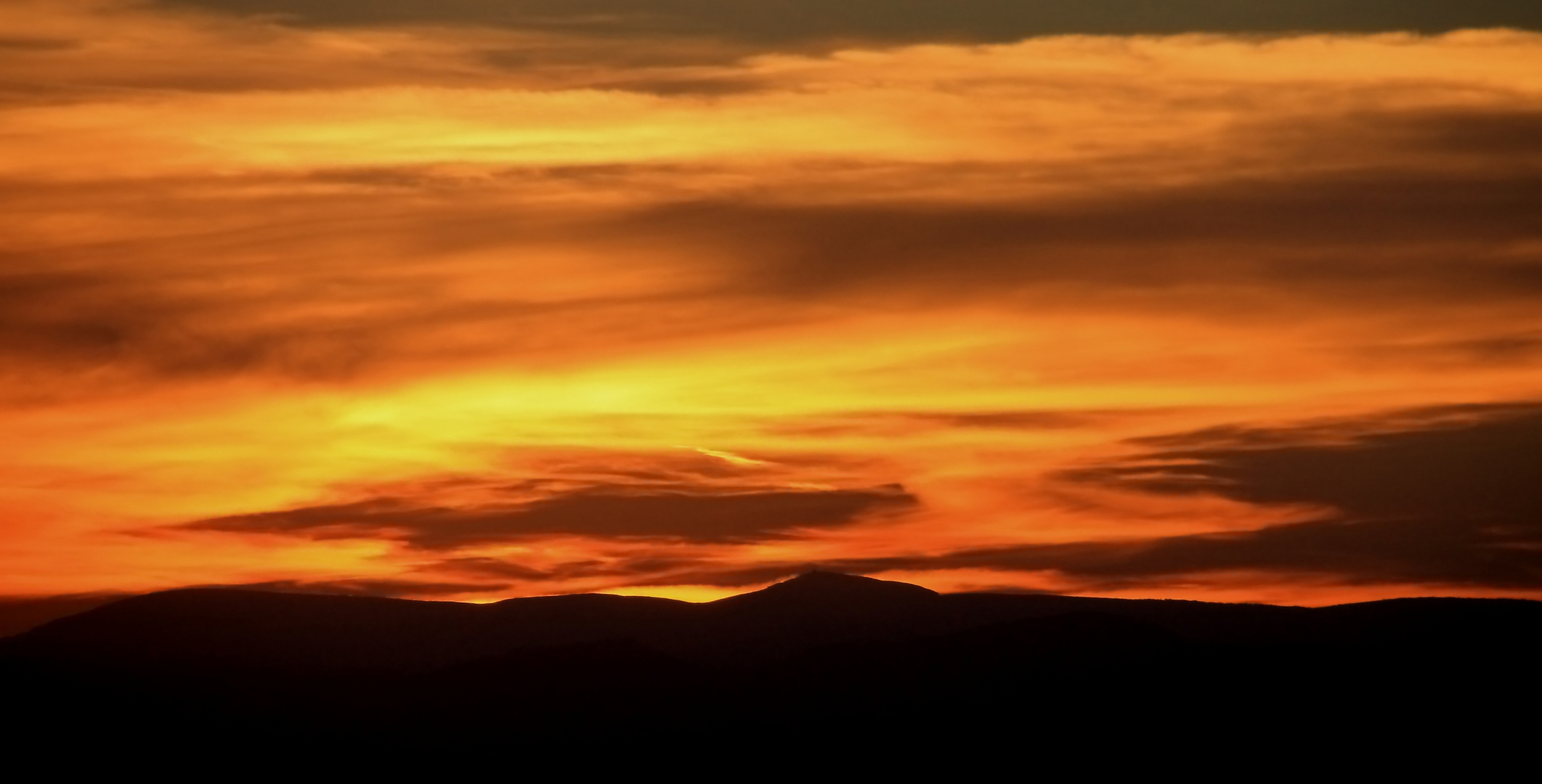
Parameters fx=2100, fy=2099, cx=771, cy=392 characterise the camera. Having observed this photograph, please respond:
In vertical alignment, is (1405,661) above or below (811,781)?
above

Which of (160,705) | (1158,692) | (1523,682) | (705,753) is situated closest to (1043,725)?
(1158,692)

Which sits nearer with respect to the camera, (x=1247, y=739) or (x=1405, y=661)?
(x=1247, y=739)

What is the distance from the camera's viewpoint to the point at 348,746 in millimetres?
187125

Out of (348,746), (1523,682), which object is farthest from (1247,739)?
(348,746)

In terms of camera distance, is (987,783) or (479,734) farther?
(479,734)

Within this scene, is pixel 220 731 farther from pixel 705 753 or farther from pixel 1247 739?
pixel 1247 739

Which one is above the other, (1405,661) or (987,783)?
(1405,661)

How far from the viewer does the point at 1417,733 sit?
174000 mm

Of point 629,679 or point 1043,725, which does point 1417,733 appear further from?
point 629,679

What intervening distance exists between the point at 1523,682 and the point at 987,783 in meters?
48.0

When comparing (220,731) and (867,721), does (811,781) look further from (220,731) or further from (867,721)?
(220,731)

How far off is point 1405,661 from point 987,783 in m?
42.8

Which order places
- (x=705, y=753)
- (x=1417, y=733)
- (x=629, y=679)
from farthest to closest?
1. (x=629, y=679)
2. (x=705, y=753)
3. (x=1417, y=733)

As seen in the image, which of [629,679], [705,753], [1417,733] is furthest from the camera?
[629,679]
